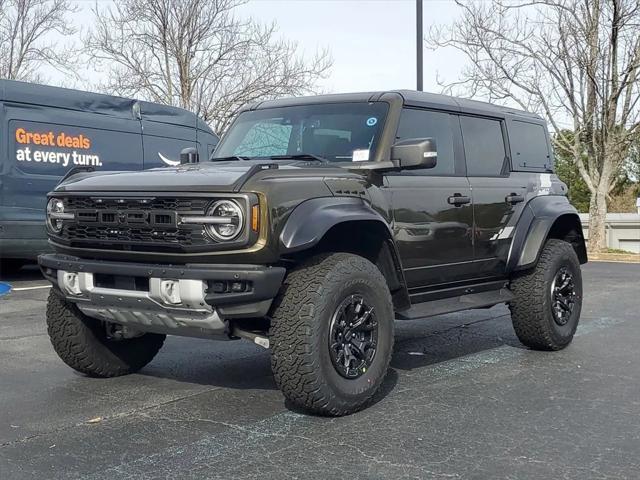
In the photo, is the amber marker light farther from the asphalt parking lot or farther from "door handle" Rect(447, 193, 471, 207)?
"door handle" Rect(447, 193, 471, 207)

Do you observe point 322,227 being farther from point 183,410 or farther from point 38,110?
point 38,110

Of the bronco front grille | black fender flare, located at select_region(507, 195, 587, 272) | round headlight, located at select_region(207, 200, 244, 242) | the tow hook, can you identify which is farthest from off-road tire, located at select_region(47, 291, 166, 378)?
black fender flare, located at select_region(507, 195, 587, 272)

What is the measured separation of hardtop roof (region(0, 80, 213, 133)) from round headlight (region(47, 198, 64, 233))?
21.5 feet

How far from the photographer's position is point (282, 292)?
4.44m

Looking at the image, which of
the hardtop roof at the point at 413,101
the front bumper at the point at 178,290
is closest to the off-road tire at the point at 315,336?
the front bumper at the point at 178,290

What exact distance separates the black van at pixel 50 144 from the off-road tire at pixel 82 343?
614 centimetres

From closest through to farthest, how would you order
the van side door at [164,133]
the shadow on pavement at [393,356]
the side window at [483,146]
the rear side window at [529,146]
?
the shadow on pavement at [393,356]
the side window at [483,146]
the rear side window at [529,146]
the van side door at [164,133]

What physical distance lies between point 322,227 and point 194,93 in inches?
686

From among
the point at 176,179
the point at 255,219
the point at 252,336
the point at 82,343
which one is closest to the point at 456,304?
the point at 252,336

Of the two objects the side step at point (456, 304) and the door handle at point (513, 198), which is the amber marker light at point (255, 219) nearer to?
the side step at point (456, 304)

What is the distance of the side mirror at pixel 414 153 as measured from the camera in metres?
4.93

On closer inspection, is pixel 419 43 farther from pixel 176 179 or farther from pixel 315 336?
pixel 315 336

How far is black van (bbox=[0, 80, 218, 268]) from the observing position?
10.9m

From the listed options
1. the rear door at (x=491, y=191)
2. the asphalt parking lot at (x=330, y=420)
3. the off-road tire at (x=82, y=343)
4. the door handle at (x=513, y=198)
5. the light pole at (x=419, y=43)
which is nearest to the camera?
the asphalt parking lot at (x=330, y=420)
